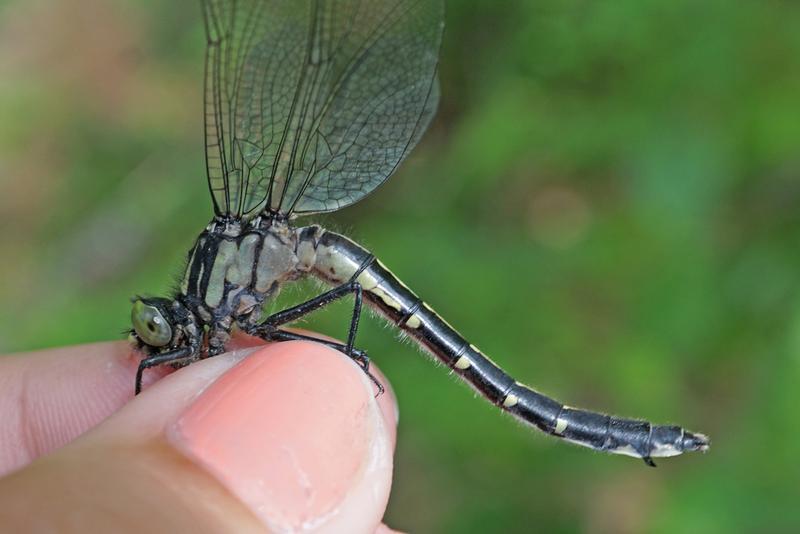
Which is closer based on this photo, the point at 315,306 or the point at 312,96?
the point at 315,306

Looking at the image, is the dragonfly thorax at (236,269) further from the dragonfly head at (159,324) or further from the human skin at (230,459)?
the human skin at (230,459)

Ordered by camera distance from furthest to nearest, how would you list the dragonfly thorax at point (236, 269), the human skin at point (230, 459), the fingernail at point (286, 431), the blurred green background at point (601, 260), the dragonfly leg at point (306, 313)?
the blurred green background at point (601, 260), the dragonfly thorax at point (236, 269), the dragonfly leg at point (306, 313), the fingernail at point (286, 431), the human skin at point (230, 459)

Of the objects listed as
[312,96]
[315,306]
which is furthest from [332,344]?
[312,96]

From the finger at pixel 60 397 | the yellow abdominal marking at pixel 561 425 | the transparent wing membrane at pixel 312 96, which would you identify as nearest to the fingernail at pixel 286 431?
the yellow abdominal marking at pixel 561 425

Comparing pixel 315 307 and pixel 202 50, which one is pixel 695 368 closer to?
pixel 315 307

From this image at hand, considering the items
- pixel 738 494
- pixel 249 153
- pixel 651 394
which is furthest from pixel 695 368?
pixel 249 153

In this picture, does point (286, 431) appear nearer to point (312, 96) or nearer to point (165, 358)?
point (165, 358)
